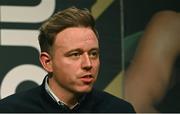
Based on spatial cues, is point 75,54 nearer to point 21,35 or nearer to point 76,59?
point 76,59

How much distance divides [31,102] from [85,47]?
0.21 metres

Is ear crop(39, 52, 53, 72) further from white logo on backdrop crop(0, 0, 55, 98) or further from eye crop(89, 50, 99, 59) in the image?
white logo on backdrop crop(0, 0, 55, 98)

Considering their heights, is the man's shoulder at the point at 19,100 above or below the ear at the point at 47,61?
below

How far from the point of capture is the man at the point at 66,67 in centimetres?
100

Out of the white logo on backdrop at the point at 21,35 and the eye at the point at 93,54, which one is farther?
the white logo on backdrop at the point at 21,35

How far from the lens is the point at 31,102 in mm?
1087

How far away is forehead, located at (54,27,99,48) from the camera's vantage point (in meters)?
1.01

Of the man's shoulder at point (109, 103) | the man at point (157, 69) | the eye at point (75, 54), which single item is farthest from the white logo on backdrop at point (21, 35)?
the eye at point (75, 54)

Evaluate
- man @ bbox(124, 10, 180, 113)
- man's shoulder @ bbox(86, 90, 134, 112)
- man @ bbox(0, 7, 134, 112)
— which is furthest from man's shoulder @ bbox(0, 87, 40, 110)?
man @ bbox(124, 10, 180, 113)

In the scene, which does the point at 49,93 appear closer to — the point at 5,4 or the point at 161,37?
the point at 5,4

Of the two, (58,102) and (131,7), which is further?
(131,7)

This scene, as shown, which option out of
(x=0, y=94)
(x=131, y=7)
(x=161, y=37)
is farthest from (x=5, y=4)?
(x=161, y=37)

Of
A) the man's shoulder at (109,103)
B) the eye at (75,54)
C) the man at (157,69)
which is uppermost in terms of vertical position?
the eye at (75,54)

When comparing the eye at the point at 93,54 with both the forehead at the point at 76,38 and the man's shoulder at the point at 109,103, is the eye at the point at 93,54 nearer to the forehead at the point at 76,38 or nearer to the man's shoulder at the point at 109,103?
the forehead at the point at 76,38
